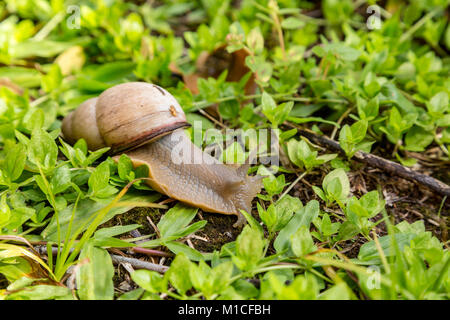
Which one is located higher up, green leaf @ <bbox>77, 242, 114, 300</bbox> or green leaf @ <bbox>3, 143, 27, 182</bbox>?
green leaf @ <bbox>3, 143, 27, 182</bbox>

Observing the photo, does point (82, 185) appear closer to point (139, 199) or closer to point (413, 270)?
point (139, 199)

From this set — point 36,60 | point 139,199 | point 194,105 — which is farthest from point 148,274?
point 36,60

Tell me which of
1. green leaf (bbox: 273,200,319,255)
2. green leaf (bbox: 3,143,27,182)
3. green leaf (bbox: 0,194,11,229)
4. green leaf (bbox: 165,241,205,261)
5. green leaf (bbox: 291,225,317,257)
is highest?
green leaf (bbox: 3,143,27,182)

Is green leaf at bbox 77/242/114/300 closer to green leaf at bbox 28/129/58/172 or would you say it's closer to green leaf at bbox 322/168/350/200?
green leaf at bbox 28/129/58/172

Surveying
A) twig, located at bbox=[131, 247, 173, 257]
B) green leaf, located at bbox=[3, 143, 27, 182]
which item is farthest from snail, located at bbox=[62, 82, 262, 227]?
green leaf, located at bbox=[3, 143, 27, 182]

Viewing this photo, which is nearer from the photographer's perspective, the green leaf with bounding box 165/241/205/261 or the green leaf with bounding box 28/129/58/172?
the green leaf with bounding box 165/241/205/261

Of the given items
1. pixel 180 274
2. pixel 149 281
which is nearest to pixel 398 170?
pixel 180 274
